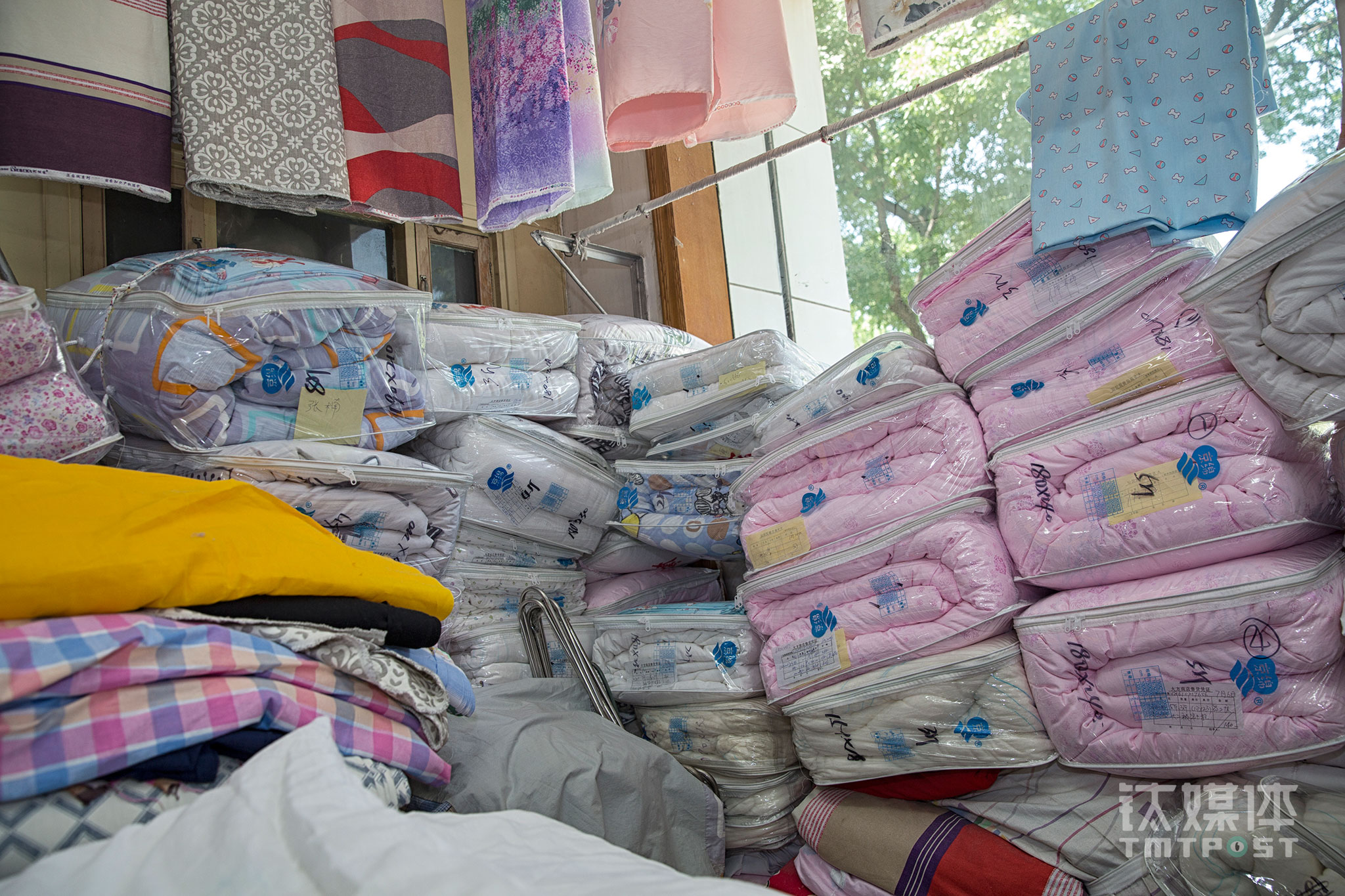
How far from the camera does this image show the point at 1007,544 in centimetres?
157

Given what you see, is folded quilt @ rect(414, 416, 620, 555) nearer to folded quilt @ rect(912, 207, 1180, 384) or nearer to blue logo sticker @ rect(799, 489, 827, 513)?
blue logo sticker @ rect(799, 489, 827, 513)

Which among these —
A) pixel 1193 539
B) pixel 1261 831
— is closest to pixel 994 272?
pixel 1193 539

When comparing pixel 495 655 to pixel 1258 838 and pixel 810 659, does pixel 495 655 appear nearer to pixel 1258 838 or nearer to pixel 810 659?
pixel 810 659

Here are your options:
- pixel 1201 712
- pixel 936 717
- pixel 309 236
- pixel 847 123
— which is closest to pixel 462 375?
pixel 309 236

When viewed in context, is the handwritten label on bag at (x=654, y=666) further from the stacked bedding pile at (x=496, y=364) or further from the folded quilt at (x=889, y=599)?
the stacked bedding pile at (x=496, y=364)

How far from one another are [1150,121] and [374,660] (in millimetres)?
1528

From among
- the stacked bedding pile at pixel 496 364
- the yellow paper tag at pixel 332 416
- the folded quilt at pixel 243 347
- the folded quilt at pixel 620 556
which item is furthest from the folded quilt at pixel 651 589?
the yellow paper tag at pixel 332 416

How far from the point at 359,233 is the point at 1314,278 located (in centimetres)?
238

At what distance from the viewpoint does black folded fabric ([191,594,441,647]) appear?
1.01m

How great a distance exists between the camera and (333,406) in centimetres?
184

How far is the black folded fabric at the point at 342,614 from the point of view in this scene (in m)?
1.01

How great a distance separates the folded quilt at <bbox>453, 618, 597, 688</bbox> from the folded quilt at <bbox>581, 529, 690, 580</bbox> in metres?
0.26

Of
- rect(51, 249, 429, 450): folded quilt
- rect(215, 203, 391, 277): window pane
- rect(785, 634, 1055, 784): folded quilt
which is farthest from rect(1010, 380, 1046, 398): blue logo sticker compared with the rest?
rect(215, 203, 391, 277): window pane

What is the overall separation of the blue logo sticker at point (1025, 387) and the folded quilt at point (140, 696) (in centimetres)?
124
